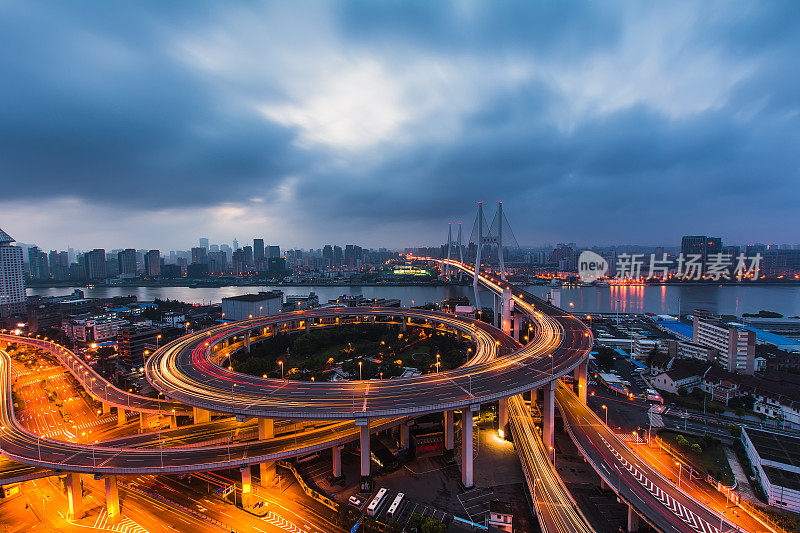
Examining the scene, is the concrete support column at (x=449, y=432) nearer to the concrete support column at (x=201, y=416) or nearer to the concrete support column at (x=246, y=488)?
the concrete support column at (x=246, y=488)

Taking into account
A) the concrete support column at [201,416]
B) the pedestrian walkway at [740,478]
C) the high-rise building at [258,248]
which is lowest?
the pedestrian walkway at [740,478]

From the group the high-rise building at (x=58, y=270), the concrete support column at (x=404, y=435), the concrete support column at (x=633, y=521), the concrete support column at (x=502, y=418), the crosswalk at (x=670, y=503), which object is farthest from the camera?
the high-rise building at (x=58, y=270)

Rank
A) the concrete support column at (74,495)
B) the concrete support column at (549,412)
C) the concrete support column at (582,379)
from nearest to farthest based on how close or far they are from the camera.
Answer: the concrete support column at (74,495), the concrete support column at (549,412), the concrete support column at (582,379)

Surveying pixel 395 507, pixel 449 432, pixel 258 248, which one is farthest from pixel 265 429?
pixel 258 248

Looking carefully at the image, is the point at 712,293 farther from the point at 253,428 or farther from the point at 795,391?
the point at 253,428

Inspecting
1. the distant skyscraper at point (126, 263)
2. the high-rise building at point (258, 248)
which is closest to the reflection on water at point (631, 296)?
the distant skyscraper at point (126, 263)

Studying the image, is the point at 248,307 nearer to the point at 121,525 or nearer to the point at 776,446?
the point at 121,525

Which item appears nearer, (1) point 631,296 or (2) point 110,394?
(2) point 110,394
